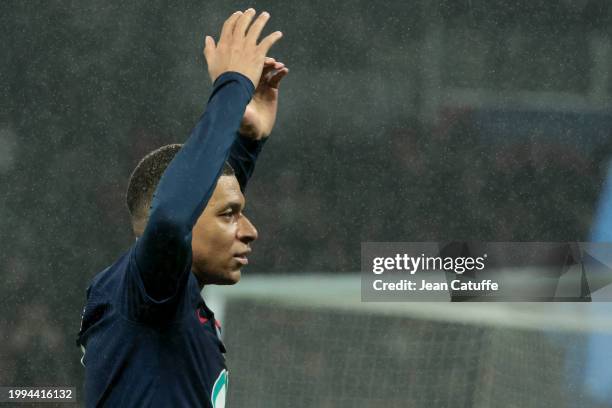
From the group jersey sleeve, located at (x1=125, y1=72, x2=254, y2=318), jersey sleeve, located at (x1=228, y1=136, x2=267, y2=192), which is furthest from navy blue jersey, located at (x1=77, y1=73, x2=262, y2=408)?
jersey sleeve, located at (x1=228, y1=136, x2=267, y2=192)

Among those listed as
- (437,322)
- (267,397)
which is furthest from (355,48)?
→ (267,397)

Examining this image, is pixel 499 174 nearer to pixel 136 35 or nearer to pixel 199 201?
pixel 136 35

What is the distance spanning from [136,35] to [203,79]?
11.6 inches

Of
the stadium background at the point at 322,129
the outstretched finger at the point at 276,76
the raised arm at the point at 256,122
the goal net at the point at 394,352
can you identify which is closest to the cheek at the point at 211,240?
the raised arm at the point at 256,122

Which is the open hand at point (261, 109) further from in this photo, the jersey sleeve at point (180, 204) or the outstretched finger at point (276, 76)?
the jersey sleeve at point (180, 204)

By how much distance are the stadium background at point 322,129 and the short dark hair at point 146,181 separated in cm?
201

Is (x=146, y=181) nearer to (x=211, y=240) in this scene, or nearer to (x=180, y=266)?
(x=211, y=240)

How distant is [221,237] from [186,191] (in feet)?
1.16

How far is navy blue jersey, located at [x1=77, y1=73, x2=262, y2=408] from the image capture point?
1266 millimetres

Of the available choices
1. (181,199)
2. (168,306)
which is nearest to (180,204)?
(181,199)

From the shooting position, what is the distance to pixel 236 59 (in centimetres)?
141

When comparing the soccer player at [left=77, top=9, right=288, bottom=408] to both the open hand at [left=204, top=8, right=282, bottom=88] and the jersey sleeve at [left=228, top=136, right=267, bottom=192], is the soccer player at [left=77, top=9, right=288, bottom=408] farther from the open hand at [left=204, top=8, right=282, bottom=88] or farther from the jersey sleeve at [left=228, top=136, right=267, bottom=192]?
the jersey sleeve at [left=228, top=136, right=267, bottom=192]

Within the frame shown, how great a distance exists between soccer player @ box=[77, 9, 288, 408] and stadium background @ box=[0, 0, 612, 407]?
1.98 m

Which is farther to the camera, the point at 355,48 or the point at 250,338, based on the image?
the point at 355,48
